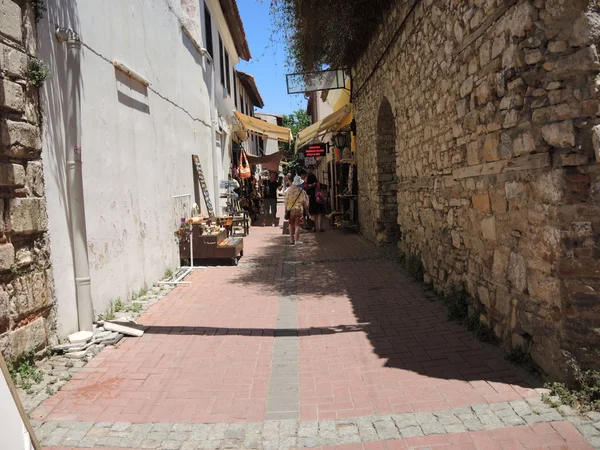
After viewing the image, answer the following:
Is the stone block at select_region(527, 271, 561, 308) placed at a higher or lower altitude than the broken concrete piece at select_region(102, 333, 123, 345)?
higher

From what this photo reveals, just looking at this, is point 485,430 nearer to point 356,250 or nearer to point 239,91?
point 356,250

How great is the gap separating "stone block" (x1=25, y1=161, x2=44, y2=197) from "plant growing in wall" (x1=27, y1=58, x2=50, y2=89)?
2.21ft

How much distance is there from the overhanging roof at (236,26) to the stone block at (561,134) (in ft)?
43.3

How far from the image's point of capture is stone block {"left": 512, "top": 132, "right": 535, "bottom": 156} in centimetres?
335

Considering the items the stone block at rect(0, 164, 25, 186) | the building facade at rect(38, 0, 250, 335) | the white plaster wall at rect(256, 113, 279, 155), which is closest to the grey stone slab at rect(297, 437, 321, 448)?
the building facade at rect(38, 0, 250, 335)

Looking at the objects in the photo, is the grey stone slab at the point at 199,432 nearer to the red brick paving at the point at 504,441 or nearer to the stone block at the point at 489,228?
the red brick paving at the point at 504,441

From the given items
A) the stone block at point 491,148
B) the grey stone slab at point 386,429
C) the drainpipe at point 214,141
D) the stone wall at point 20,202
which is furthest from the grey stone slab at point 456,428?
the drainpipe at point 214,141

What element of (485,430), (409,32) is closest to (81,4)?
(409,32)

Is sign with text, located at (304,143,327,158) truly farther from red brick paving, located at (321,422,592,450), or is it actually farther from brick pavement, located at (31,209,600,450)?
red brick paving, located at (321,422,592,450)

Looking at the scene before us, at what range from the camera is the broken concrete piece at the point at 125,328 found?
4777 millimetres

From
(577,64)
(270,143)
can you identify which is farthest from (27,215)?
(270,143)

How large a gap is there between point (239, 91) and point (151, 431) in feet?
62.2

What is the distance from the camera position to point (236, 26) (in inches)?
643

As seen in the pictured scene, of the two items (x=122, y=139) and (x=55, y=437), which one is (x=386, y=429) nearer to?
(x=55, y=437)
